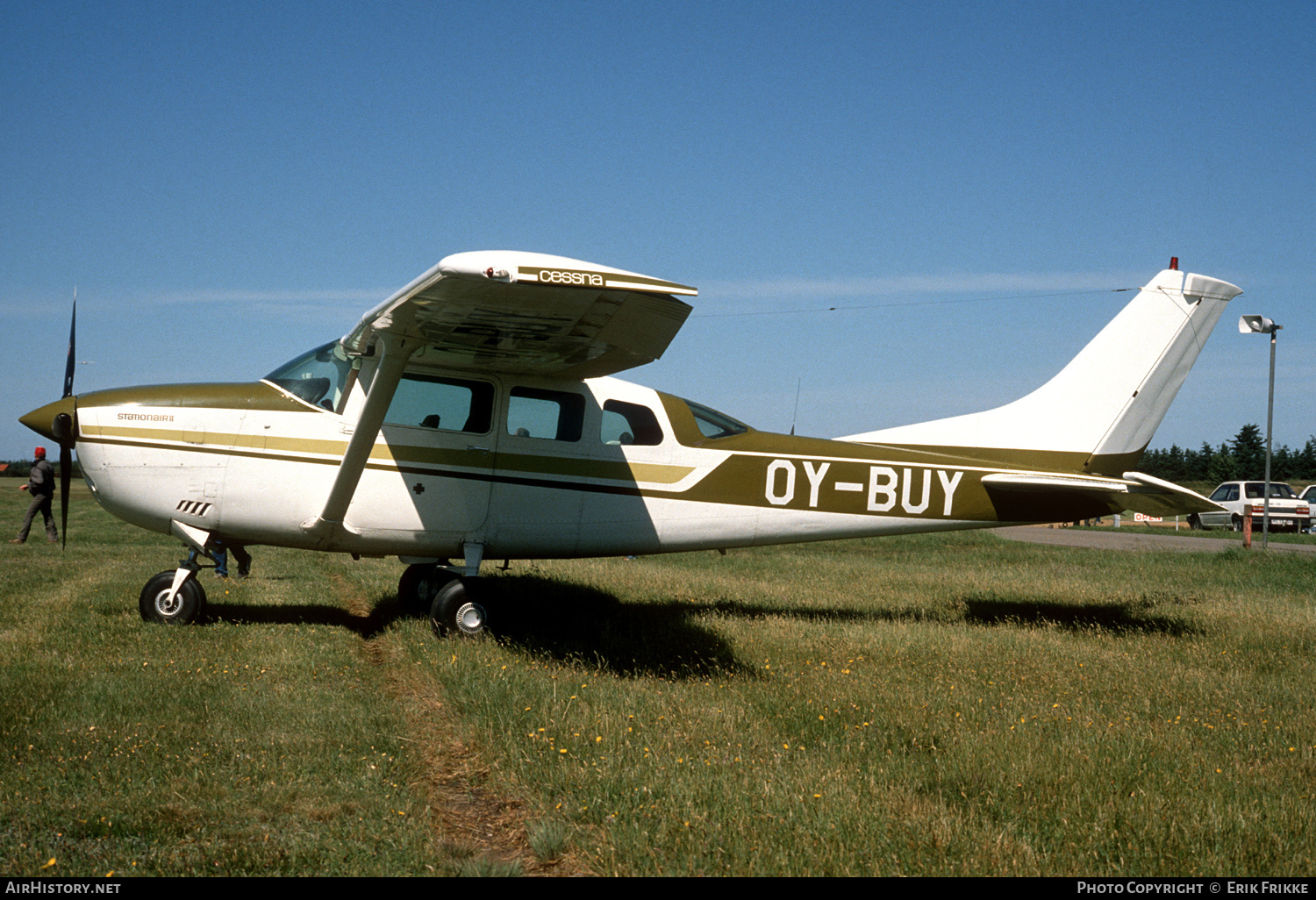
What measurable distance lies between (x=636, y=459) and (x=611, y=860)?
5.69 m

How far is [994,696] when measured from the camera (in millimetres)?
6320

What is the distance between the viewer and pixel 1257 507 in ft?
113

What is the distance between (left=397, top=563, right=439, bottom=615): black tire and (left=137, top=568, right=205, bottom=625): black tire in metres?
2.14

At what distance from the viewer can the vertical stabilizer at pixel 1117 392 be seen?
1013 centimetres

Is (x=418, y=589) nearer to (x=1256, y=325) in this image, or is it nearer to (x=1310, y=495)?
(x=1256, y=325)

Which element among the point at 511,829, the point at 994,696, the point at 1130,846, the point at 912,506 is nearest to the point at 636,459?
the point at 912,506

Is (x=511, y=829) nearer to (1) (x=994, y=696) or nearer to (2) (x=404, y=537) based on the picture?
(1) (x=994, y=696)

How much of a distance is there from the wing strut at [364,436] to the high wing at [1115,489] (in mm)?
6142

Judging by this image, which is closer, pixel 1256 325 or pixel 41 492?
pixel 41 492

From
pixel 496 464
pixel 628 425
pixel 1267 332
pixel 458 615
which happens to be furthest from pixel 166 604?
pixel 1267 332

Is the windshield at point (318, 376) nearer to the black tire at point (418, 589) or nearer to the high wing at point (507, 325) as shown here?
the high wing at point (507, 325)

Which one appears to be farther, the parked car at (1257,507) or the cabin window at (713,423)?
the parked car at (1257,507)

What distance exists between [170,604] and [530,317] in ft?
14.4

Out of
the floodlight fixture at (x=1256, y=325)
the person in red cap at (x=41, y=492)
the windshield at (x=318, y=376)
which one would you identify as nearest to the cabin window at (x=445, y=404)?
the windshield at (x=318, y=376)
